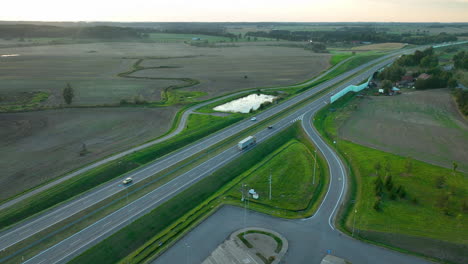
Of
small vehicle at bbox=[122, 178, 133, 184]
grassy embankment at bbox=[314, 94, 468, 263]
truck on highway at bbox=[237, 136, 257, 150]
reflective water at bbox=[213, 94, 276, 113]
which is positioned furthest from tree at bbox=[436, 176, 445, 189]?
reflective water at bbox=[213, 94, 276, 113]

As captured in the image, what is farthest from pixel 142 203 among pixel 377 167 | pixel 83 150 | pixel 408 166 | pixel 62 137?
pixel 408 166

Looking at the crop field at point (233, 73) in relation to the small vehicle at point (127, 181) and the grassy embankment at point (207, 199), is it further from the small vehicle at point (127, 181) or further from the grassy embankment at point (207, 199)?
the small vehicle at point (127, 181)

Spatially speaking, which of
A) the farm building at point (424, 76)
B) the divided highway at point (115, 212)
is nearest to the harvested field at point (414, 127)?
the farm building at point (424, 76)

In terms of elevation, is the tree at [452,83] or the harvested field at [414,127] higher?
the tree at [452,83]

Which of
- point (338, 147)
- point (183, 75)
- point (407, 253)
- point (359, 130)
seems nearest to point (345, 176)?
point (338, 147)

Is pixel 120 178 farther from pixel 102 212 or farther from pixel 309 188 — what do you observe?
pixel 309 188
